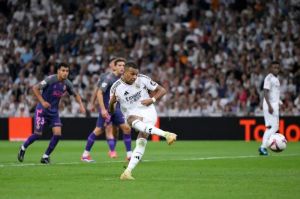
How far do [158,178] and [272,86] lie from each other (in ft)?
25.9

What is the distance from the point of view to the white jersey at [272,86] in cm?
2071

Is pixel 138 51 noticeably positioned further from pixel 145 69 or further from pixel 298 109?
pixel 298 109

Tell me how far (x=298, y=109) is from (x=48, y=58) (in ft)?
36.2

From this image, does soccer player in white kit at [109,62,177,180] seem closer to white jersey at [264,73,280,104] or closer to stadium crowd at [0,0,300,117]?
white jersey at [264,73,280,104]

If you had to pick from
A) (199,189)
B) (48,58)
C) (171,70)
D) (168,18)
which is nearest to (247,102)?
(171,70)

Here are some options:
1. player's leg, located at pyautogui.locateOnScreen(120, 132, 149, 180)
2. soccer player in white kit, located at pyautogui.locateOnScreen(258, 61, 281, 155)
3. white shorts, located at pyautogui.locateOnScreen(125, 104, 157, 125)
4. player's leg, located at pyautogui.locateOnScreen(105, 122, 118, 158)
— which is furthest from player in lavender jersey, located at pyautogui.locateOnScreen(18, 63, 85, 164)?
soccer player in white kit, located at pyautogui.locateOnScreen(258, 61, 281, 155)

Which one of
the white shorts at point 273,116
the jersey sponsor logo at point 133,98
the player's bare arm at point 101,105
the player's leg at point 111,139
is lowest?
the player's leg at point 111,139

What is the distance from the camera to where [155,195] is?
11031mm

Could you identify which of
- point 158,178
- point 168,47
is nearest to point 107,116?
point 158,178

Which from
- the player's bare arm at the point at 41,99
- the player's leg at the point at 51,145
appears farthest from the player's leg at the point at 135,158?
the player's leg at the point at 51,145

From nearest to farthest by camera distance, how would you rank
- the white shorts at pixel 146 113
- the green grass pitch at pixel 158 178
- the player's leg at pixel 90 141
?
1. the green grass pitch at pixel 158 178
2. the white shorts at pixel 146 113
3. the player's leg at pixel 90 141

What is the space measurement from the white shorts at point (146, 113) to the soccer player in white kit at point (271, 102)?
23.8ft

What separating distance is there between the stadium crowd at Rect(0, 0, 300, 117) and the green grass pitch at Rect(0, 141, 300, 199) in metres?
10.4

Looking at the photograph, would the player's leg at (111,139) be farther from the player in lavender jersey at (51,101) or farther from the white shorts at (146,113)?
the white shorts at (146,113)
